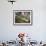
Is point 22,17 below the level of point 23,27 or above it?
above

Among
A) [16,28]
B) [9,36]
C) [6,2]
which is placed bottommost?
[9,36]

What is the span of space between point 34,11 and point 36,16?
0.20 meters

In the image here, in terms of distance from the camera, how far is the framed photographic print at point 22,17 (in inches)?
187

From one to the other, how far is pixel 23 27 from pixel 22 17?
0.37 meters

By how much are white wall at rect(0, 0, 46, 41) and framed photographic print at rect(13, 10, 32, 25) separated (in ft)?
0.38

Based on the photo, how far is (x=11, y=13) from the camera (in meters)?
4.79

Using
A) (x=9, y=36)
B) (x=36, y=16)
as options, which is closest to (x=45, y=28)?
(x=36, y=16)

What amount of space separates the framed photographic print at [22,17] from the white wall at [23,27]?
12 centimetres

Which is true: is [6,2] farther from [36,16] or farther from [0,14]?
[36,16]

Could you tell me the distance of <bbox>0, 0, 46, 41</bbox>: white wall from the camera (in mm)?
4746

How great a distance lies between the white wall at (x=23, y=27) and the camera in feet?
15.6

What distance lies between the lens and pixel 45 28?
4.73m

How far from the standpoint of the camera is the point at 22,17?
4785mm

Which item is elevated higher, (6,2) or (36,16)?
(6,2)
